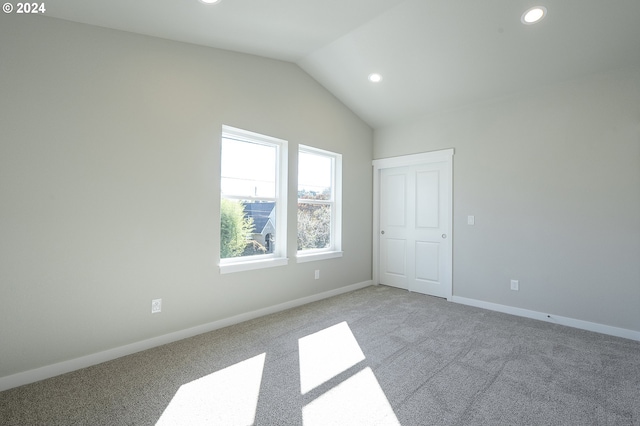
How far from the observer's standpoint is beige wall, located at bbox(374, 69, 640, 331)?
10.00 ft

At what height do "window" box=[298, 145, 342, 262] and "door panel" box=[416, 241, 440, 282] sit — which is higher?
"window" box=[298, 145, 342, 262]

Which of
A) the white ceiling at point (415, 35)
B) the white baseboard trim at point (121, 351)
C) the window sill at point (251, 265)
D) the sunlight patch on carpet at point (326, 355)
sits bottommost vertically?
the sunlight patch on carpet at point (326, 355)

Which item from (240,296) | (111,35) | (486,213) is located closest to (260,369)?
(240,296)

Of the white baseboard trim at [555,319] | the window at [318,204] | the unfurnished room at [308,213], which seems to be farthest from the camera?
the window at [318,204]

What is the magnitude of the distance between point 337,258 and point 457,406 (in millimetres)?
2695

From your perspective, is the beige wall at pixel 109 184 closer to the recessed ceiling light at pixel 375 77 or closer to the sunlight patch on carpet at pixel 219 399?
the sunlight patch on carpet at pixel 219 399

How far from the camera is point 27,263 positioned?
2.12 metres

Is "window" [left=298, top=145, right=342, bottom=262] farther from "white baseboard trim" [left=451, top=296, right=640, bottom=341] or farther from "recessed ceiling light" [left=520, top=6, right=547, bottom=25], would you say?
"recessed ceiling light" [left=520, top=6, right=547, bottom=25]

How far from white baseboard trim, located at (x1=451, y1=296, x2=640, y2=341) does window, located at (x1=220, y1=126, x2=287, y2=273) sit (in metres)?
2.57

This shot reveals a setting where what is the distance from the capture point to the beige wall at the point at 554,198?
3047 millimetres

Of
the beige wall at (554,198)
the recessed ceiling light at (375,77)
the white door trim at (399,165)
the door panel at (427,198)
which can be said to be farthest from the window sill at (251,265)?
the recessed ceiling light at (375,77)

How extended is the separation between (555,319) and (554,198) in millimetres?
1366

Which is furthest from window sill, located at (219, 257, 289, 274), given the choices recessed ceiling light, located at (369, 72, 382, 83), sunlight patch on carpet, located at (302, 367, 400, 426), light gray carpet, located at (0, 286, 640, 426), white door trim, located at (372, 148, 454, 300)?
recessed ceiling light, located at (369, 72, 382, 83)

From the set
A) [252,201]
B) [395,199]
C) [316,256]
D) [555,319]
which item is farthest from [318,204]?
[555,319]
